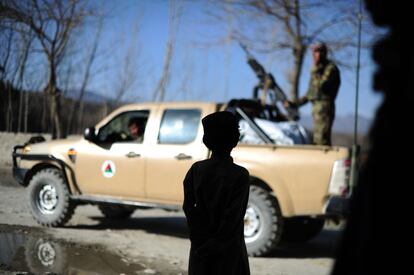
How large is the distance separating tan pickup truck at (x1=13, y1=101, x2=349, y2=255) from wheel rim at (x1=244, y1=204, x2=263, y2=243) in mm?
11

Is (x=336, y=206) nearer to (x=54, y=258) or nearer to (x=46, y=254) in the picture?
(x=54, y=258)

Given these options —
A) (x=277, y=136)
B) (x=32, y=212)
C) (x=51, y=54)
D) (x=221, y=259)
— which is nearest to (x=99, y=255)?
(x=32, y=212)

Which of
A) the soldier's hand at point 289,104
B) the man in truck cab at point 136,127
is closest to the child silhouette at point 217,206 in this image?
the man in truck cab at point 136,127

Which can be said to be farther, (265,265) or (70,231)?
(70,231)

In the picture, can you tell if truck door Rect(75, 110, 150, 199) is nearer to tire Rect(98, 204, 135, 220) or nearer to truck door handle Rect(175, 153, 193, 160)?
truck door handle Rect(175, 153, 193, 160)

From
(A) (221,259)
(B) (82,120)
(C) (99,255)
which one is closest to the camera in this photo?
(A) (221,259)

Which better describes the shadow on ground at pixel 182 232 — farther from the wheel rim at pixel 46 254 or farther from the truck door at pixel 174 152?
the wheel rim at pixel 46 254

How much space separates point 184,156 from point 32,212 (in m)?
2.33

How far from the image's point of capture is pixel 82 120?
495 inches

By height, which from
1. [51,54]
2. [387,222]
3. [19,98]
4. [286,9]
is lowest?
[387,222]

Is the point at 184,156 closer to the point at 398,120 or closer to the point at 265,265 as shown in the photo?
the point at 265,265

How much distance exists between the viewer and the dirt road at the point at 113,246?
506 centimetres

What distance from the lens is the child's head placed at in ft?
7.84

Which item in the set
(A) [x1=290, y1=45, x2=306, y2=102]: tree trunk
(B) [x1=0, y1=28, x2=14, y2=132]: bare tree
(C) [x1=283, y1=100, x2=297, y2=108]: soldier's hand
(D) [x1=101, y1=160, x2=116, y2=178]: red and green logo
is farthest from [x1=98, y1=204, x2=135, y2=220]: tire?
(A) [x1=290, y1=45, x2=306, y2=102]: tree trunk
